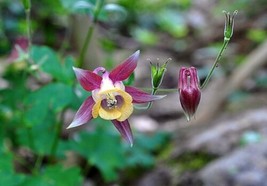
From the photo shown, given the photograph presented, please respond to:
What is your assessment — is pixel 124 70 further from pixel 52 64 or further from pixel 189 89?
pixel 52 64

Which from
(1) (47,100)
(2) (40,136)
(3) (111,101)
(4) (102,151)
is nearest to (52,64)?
(1) (47,100)

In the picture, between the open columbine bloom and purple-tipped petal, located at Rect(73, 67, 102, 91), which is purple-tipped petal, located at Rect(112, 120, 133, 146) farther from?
purple-tipped petal, located at Rect(73, 67, 102, 91)

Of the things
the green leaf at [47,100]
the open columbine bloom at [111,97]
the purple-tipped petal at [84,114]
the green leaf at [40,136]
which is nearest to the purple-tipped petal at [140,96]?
the open columbine bloom at [111,97]

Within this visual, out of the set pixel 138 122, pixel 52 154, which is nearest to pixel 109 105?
pixel 52 154

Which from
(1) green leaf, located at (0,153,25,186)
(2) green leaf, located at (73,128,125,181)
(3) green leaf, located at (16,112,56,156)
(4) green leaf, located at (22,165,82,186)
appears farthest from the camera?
(2) green leaf, located at (73,128,125,181)

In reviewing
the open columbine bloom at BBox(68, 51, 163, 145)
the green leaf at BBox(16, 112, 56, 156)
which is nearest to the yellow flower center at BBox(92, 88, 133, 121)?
the open columbine bloom at BBox(68, 51, 163, 145)

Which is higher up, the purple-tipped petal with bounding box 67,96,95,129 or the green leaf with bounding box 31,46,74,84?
the purple-tipped petal with bounding box 67,96,95,129
